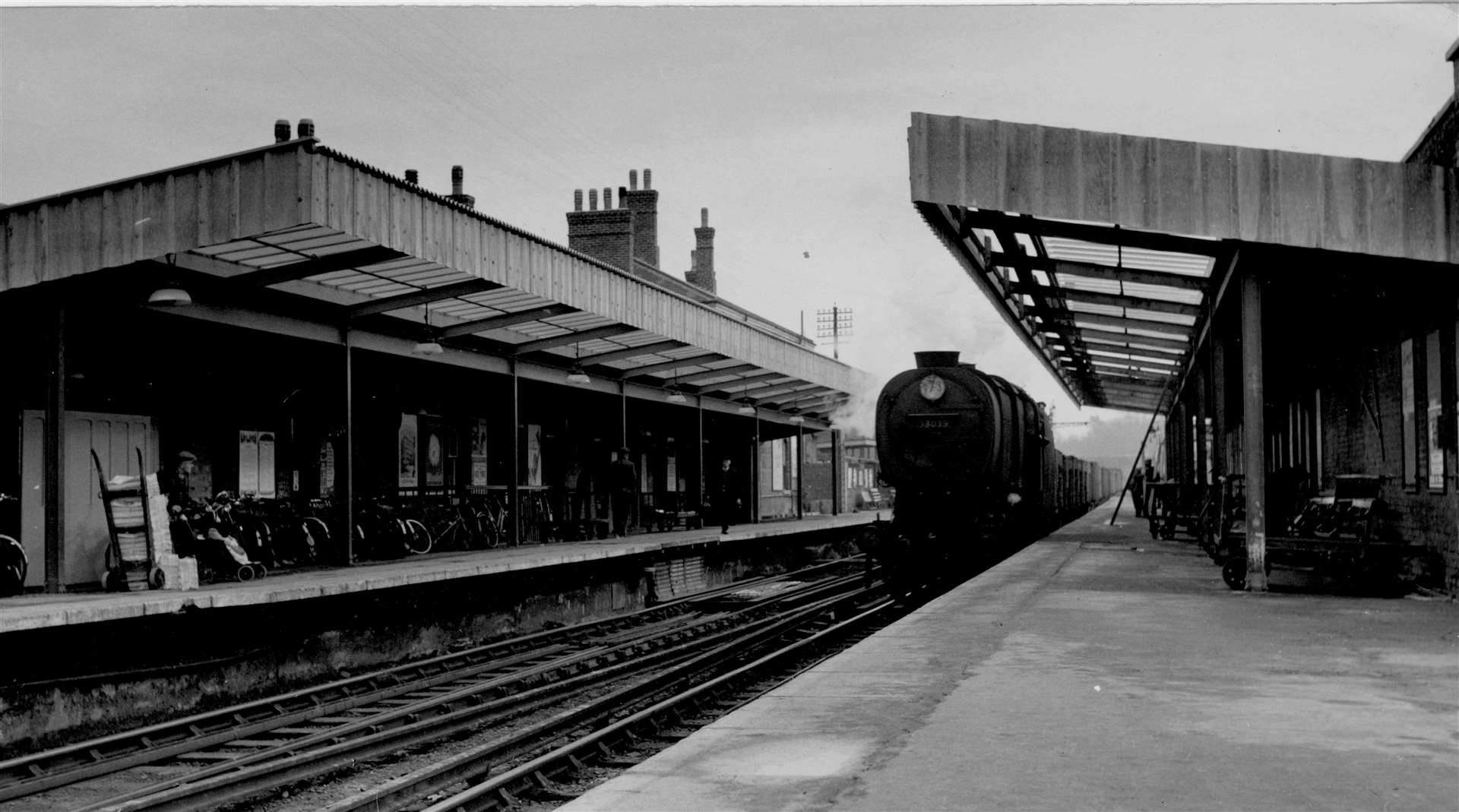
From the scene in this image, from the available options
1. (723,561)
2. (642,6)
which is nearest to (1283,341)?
(723,561)

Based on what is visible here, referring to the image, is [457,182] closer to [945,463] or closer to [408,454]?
[408,454]

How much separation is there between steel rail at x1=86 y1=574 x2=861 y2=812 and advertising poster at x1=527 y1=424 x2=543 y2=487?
23.9 feet

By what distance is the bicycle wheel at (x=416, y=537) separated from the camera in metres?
15.1

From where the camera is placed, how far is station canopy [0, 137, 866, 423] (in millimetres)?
9055

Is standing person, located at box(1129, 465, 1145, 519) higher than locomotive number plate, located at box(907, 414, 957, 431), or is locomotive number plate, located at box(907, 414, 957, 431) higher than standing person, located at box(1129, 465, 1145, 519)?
locomotive number plate, located at box(907, 414, 957, 431)

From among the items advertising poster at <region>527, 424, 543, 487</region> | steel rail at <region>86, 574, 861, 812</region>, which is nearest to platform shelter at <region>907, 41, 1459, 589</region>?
steel rail at <region>86, 574, 861, 812</region>

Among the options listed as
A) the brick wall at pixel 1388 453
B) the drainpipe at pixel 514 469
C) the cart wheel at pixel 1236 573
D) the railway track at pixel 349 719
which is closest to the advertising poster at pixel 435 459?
Answer: the drainpipe at pixel 514 469

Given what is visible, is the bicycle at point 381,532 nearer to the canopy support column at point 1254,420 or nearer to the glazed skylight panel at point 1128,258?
the glazed skylight panel at point 1128,258

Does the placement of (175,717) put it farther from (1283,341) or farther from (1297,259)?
(1283,341)

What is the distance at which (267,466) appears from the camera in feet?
44.8

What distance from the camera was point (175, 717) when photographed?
926 centimetres

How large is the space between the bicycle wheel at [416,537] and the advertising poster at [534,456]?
4342 mm

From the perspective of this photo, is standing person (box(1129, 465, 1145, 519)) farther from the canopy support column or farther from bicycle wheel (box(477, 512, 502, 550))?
the canopy support column

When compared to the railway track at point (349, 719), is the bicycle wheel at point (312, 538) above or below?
above
